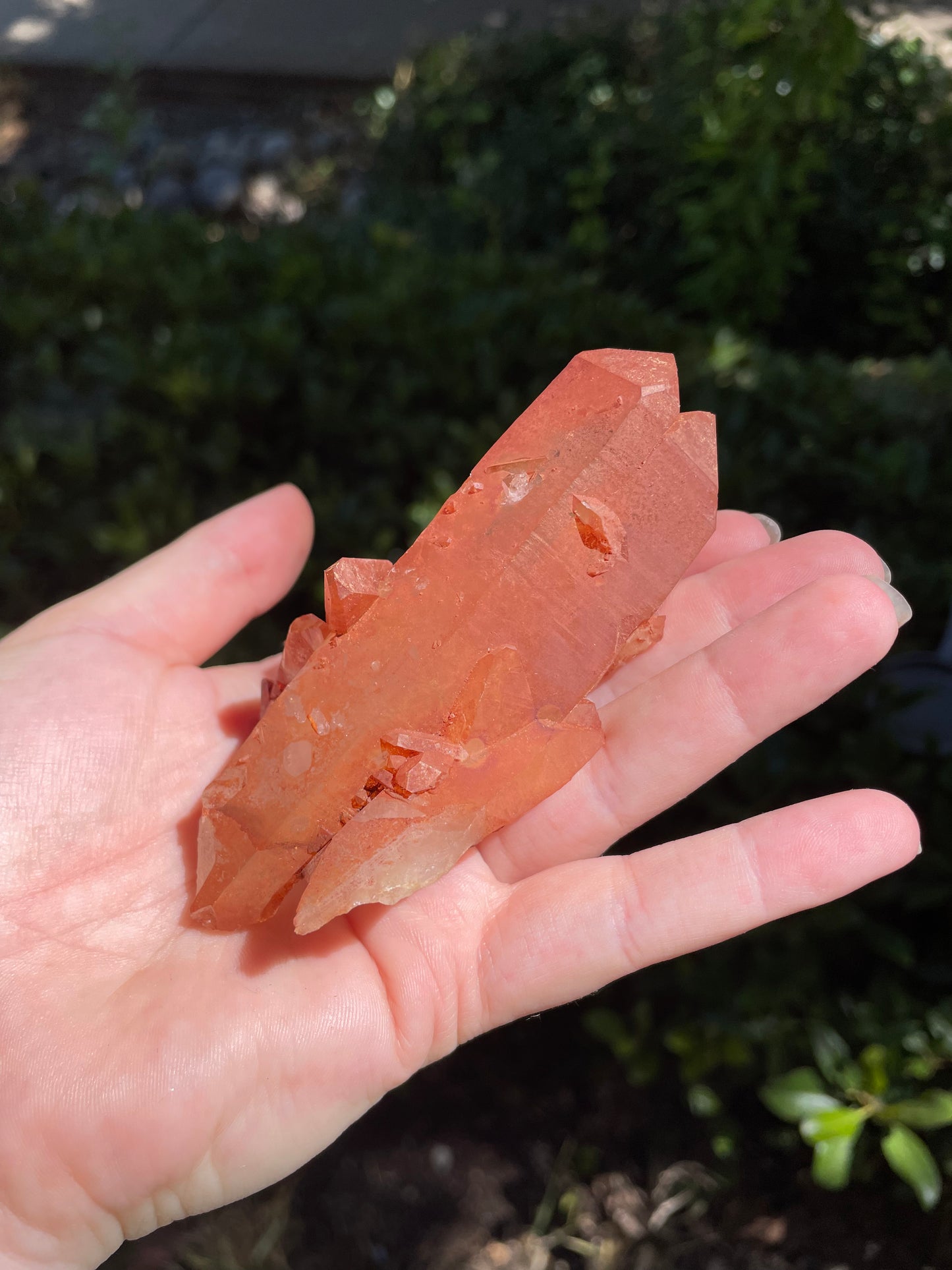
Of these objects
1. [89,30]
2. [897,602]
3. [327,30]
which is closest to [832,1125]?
[897,602]

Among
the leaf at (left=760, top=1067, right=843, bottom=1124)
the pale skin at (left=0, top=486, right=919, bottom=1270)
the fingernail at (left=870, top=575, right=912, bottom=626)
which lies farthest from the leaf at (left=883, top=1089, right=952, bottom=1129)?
the fingernail at (left=870, top=575, right=912, bottom=626)

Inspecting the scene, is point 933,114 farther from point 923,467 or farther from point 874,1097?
point 874,1097

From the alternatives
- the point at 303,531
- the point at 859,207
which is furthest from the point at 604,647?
the point at 859,207

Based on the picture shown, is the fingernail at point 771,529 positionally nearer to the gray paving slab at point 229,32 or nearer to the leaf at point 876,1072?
the leaf at point 876,1072

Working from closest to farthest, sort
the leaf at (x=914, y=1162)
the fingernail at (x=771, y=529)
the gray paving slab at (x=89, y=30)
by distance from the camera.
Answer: the leaf at (x=914, y=1162) → the fingernail at (x=771, y=529) → the gray paving slab at (x=89, y=30)

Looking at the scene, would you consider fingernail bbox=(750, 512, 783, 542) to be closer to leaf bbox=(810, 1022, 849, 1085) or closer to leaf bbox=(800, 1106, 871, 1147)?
leaf bbox=(810, 1022, 849, 1085)

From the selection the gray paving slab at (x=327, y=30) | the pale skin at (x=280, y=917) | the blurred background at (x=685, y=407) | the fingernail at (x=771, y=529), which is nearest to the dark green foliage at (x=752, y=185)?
the blurred background at (x=685, y=407)

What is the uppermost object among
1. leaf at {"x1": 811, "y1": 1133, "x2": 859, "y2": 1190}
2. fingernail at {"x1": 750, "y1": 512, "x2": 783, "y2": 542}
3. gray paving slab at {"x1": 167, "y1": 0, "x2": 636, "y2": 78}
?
gray paving slab at {"x1": 167, "y1": 0, "x2": 636, "y2": 78}
